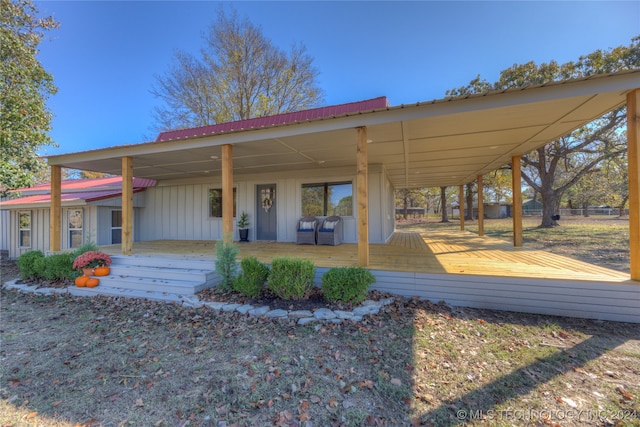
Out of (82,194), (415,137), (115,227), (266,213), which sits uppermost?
(415,137)

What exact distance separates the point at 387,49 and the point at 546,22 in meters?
4.98

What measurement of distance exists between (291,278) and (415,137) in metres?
3.54

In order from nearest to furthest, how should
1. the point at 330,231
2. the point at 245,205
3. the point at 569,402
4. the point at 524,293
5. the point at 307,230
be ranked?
the point at 569,402
the point at 524,293
the point at 330,231
the point at 307,230
the point at 245,205

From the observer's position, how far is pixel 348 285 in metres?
3.71

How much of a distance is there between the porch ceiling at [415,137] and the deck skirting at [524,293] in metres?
2.41

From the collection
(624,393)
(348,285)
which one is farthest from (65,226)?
(624,393)

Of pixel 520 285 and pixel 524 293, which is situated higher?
pixel 520 285

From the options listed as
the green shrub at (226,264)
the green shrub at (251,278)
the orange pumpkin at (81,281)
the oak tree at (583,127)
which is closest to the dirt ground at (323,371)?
the green shrub at (251,278)

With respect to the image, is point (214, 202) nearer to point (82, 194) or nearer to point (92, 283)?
point (82, 194)

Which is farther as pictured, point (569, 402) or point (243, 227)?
point (243, 227)

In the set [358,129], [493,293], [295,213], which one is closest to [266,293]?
[358,129]

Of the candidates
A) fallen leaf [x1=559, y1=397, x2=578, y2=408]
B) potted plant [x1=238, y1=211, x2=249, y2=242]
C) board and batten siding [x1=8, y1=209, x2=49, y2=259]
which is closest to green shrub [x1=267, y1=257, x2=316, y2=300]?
fallen leaf [x1=559, y1=397, x2=578, y2=408]

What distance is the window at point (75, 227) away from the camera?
27.7 feet

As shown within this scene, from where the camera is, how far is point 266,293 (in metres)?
4.25
